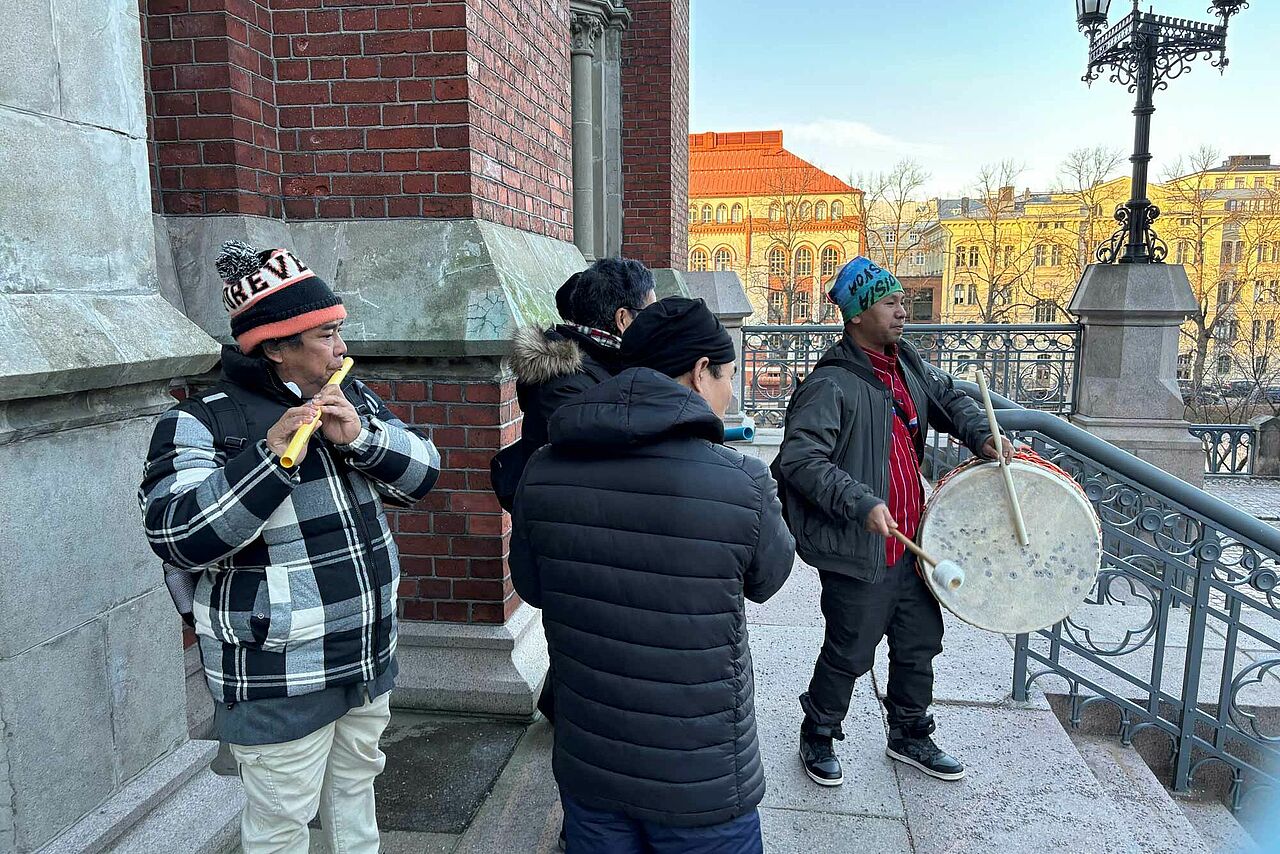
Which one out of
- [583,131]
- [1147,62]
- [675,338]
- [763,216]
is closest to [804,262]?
[763,216]

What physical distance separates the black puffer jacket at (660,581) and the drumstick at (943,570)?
34.8 inches

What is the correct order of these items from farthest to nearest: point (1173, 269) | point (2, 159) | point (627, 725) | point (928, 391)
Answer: point (1173, 269), point (928, 391), point (2, 159), point (627, 725)

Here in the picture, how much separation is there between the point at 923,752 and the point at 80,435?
296cm

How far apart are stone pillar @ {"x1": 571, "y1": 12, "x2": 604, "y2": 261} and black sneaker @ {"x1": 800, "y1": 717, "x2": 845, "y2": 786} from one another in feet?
17.5

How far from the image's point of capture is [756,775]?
5.94 ft

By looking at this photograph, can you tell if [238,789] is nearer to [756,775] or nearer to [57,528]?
[57,528]

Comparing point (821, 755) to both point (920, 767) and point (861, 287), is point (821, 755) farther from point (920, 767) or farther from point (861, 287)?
point (861, 287)

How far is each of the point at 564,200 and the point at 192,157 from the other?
2061mm

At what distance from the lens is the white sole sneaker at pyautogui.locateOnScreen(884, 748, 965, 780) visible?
310 cm

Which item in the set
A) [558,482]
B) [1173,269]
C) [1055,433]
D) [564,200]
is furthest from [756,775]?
[1173,269]

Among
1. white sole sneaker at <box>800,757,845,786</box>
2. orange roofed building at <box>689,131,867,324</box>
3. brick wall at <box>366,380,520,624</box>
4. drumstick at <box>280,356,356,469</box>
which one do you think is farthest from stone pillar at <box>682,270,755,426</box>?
orange roofed building at <box>689,131,867,324</box>

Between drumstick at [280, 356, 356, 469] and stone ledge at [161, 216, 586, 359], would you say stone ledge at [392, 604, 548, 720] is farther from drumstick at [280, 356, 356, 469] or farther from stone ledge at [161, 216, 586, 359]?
drumstick at [280, 356, 356, 469]

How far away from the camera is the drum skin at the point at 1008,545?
2.66 meters

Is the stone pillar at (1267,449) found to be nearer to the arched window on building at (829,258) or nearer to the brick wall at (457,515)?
the brick wall at (457,515)
